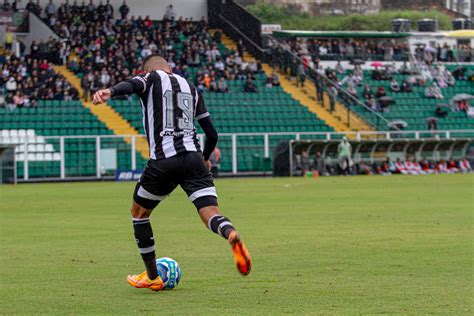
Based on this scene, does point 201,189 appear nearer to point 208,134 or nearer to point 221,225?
point 221,225

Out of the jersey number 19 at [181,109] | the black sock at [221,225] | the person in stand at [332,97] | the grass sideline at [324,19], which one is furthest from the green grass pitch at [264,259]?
the grass sideline at [324,19]

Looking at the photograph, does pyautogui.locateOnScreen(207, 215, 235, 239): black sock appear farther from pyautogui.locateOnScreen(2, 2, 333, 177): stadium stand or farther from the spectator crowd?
the spectator crowd

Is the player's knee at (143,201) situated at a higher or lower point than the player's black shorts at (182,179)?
lower

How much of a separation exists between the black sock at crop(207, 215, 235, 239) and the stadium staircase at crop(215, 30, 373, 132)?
43654 mm

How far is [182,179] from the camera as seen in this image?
402 inches

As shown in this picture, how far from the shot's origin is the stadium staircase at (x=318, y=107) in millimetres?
53750

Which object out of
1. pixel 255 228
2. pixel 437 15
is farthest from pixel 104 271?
pixel 437 15

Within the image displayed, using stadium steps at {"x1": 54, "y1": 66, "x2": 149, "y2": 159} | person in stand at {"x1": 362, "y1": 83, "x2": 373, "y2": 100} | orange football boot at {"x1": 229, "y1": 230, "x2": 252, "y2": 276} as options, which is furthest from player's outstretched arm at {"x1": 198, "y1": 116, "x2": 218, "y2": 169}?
person in stand at {"x1": 362, "y1": 83, "x2": 373, "y2": 100}

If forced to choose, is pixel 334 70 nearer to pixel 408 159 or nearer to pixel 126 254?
pixel 408 159

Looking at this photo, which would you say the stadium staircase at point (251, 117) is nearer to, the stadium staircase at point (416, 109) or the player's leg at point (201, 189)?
the stadium staircase at point (416, 109)

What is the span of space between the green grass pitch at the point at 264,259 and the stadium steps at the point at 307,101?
2735cm

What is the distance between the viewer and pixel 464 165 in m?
50.8

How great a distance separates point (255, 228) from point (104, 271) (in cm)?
660

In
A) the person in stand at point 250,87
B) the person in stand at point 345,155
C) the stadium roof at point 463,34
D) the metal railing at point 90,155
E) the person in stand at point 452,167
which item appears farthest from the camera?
the stadium roof at point 463,34
